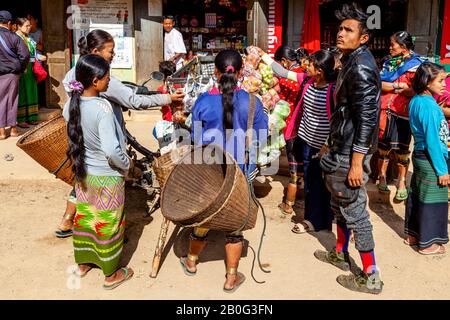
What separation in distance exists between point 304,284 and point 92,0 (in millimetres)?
7112

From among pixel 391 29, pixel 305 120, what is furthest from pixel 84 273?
pixel 391 29

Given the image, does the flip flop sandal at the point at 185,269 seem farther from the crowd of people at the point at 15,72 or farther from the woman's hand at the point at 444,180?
the crowd of people at the point at 15,72

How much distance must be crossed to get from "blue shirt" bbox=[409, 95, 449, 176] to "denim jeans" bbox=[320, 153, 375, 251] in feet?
2.64

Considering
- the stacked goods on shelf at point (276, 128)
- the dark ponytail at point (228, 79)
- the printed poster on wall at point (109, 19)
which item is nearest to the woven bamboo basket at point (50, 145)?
the dark ponytail at point (228, 79)

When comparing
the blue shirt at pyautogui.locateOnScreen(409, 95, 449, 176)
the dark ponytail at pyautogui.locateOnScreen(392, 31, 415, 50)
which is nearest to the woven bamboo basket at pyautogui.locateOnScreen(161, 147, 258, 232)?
the blue shirt at pyautogui.locateOnScreen(409, 95, 449, 176)

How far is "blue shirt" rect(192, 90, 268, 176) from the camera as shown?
139 inches

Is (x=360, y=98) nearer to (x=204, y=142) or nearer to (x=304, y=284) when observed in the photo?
(x=204, y=142)

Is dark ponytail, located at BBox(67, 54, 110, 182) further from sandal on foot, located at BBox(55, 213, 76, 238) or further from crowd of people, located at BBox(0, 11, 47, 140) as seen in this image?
crowd of people, located at BBox(0, 11, 47, 140)

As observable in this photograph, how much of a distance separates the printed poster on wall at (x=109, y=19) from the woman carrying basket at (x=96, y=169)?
5799 mm

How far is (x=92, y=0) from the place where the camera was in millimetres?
9008

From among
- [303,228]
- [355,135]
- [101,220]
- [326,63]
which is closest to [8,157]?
[101,220]

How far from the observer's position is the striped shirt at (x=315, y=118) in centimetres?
439

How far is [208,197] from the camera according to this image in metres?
3.85

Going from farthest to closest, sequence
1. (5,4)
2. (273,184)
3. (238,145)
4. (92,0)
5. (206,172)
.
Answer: (5,4), (92,0), (273,184), (206,172), (238,145)
